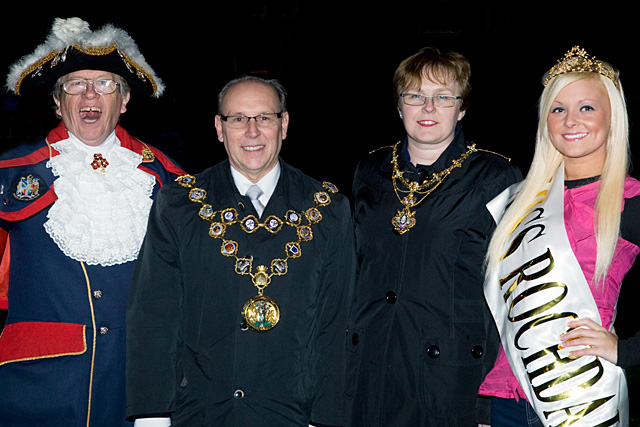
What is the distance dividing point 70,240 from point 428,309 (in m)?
1.42

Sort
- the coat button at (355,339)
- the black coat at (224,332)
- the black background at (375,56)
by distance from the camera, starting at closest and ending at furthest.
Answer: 1. the black coat at (224,332)
2. the coat button at (355,339)
3. the black background at (375,56)

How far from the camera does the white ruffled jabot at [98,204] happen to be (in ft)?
8.85

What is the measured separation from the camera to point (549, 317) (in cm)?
238

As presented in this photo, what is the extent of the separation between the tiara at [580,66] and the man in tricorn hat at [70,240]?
170 cm

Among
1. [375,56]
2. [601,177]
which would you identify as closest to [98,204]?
[601,177]

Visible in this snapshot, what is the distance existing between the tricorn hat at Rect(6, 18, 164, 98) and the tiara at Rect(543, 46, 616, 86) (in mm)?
1731

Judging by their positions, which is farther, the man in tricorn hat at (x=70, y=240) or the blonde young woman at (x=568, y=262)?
the man in tricorn hat at (x=70, y=240)

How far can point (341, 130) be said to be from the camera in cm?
600

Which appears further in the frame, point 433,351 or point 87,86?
point 87,86

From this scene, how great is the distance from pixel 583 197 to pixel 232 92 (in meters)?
1.33

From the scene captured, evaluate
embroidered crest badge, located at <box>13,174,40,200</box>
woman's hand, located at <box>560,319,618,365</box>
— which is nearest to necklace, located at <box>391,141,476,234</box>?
woman's hand, located at <box>560,319,618,365</box>

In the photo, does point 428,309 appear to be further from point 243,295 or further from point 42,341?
point 42,341

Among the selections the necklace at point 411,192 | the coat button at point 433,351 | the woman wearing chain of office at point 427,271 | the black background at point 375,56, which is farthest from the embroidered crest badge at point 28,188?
the black background at point 375,56

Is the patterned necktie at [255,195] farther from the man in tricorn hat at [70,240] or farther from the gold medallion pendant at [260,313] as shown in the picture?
the man in tricorn hat at [70,240]
